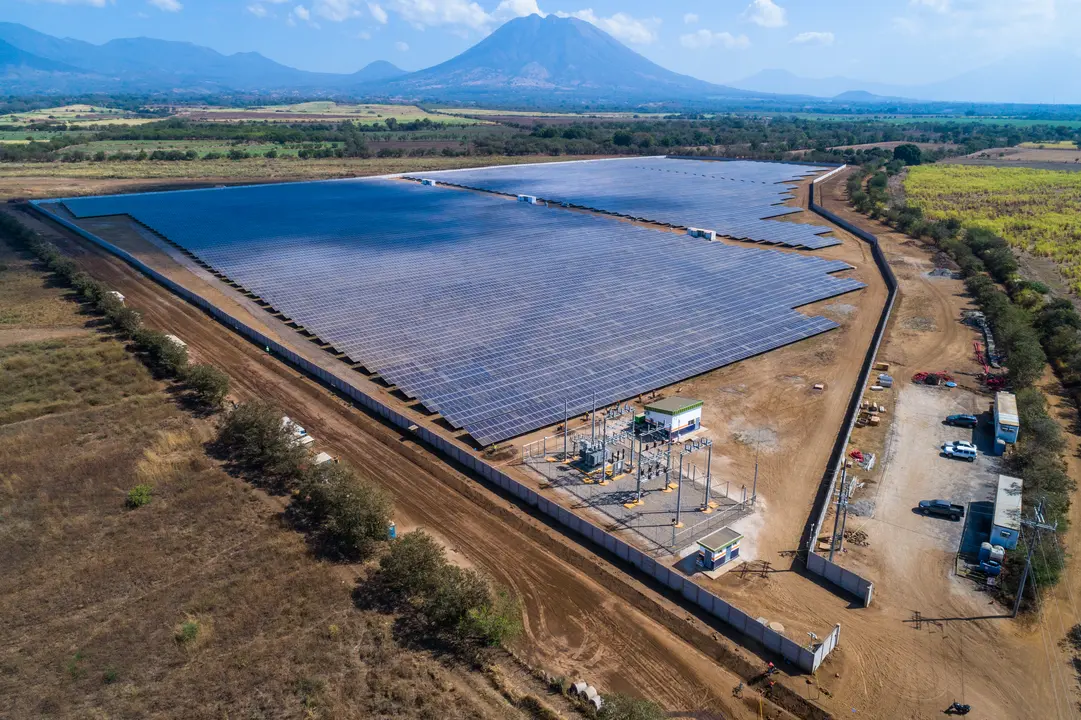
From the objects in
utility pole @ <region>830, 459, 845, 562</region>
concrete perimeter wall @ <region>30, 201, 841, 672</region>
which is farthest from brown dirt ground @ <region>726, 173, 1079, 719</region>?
concrete perimeter wall @ <region>30, 201, 841, 672</region>

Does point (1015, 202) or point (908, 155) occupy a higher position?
point (908, 155)

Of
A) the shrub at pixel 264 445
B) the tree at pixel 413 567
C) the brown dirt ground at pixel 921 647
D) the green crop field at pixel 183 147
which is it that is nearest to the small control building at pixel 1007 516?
the brown dirt ground at pixel 921 647

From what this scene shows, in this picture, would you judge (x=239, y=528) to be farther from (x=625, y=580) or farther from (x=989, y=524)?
(x=989, y=524)

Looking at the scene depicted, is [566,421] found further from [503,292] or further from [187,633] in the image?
[503,292]

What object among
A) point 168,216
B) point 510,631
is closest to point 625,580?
point 510,631

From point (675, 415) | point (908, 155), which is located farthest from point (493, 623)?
point (908, 155)

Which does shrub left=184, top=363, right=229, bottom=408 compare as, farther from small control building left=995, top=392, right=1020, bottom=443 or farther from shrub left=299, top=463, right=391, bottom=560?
small control building left=995, top=392, right=1020, bottom=443

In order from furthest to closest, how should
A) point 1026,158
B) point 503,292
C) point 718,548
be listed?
point 1026,158 → point 503,292 → point 718,548

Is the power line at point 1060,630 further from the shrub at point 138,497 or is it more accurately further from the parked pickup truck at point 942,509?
the shrub at point 138,497
